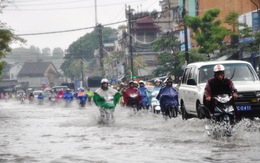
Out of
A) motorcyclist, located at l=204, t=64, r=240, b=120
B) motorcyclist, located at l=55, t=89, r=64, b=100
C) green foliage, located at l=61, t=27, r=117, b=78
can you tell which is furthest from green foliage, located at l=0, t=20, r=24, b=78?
green foliage, located at l=61, t=27, r=117, b=78

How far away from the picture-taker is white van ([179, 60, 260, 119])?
60.3 feet

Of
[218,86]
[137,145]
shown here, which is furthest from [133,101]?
[137,145]

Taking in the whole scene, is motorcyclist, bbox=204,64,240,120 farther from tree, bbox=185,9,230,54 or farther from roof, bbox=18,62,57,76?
roof, bbox=18,62,57,76

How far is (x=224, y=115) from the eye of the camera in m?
15.8

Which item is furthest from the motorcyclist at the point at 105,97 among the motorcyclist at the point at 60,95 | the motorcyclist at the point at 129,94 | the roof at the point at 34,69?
the roof at the point at 34,69

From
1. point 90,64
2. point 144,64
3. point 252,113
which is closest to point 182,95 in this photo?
point 252,113

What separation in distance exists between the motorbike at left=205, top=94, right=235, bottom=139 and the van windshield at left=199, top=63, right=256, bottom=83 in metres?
3.91

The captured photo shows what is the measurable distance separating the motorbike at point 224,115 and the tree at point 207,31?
104ft

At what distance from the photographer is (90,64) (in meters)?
148

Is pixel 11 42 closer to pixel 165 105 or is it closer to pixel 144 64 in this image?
pixel 165 105

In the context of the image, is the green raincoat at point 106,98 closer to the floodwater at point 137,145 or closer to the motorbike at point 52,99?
the floodwater at point 137,145

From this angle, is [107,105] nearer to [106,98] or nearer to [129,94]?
[106,98]

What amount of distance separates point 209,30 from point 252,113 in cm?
3057

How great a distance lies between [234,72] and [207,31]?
29.0 meters
